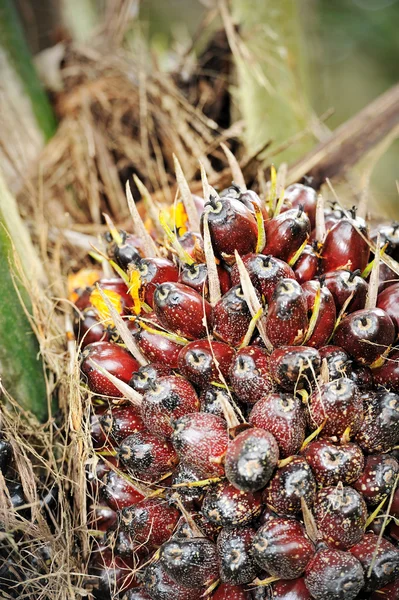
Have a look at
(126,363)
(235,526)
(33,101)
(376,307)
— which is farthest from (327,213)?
(33,101)

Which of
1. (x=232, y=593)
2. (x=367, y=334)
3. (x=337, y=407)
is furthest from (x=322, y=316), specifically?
(x=232, y=593)

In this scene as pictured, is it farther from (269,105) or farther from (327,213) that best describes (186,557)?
(269,105)

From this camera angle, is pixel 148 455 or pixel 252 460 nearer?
pixel 252 460

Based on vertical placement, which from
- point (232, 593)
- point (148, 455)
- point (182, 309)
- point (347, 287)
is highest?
point (182, 309)

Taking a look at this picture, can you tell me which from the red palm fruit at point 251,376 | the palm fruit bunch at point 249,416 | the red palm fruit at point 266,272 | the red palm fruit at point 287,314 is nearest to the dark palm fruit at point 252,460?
the palm fruit bunch at point 249,416

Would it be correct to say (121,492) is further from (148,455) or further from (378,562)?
(378,562)

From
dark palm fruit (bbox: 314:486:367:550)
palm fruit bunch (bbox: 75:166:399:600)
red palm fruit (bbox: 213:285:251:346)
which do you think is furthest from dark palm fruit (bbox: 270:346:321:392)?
dark palm fruit (bbox: 314:486:367:550)
